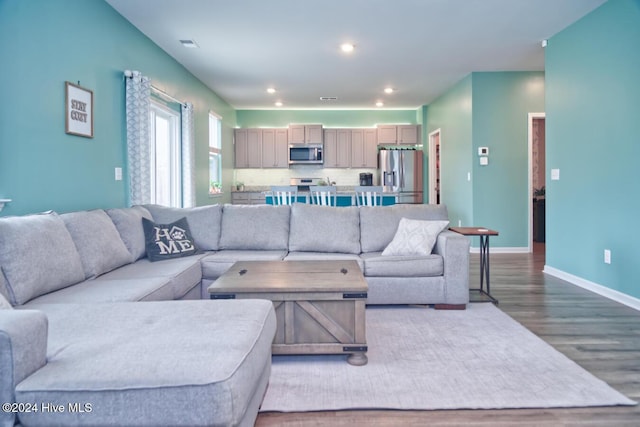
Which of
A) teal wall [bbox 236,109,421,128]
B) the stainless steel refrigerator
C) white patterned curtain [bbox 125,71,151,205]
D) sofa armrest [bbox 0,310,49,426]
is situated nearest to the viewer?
sofa armrest [bbox 0,310,49,426]

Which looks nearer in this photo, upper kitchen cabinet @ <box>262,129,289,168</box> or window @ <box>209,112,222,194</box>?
window @ <box>209,112,222,194</box>

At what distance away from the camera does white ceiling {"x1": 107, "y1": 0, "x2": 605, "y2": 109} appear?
3920 millimetres

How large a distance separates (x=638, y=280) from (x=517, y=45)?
3.00 m

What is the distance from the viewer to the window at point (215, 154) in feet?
24.6

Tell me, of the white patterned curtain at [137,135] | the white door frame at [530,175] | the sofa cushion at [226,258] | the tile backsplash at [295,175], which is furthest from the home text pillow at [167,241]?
the tile backsplash at [295,175]

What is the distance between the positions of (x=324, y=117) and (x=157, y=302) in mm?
7791

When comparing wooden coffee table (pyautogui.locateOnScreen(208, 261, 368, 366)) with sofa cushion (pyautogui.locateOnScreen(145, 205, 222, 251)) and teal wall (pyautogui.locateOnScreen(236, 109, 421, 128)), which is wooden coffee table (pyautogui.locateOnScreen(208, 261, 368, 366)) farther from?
teal wall (pyautogui.locateOnScreen(236, 109, 421, 128))

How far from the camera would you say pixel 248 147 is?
905 centimetres

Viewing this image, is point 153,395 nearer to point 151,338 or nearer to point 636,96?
point 151,338

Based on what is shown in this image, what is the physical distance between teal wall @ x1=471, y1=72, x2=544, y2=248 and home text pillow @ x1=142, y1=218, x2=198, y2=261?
436 centimetres

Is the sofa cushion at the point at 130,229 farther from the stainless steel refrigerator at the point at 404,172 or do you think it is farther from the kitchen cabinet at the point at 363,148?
the kitchen cabinet at the point at 363,148

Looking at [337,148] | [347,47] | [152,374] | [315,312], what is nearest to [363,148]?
[337,148]

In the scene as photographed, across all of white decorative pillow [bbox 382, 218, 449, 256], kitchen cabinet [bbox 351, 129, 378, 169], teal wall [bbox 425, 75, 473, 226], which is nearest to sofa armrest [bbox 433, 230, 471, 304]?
white decorative pillow [bbox 382, 218, 449, 256]

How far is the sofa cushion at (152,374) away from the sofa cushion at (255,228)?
2328 mm
